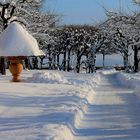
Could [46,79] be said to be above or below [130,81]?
above


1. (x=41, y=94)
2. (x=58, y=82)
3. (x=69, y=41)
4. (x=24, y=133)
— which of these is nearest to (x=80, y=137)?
(x=24, y=133)

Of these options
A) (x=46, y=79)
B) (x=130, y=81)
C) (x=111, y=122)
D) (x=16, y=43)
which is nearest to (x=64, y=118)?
(x=111, y=122)

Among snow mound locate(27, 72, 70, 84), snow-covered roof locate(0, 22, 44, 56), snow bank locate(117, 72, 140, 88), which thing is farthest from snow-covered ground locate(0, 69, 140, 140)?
snow-covered roof locate(0, 22, 44, 56)

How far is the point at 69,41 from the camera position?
73875 millimetres

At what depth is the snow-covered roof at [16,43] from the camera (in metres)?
26.2

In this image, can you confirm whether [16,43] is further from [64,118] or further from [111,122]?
[64,118]

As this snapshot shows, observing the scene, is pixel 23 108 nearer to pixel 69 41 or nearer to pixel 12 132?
pixel 12 132

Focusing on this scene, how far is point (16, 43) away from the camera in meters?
26.6

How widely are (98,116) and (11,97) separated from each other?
410 centimetres

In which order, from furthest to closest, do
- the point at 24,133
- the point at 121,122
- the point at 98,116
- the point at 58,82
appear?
1. the point at 58,82
2. the point at 98,116
3. the point at 121,122
4. the point at 24,133

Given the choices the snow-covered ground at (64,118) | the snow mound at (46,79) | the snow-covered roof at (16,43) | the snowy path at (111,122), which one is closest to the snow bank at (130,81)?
the snow mound at (46,79)

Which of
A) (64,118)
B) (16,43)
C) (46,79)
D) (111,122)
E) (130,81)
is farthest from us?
(130,81)

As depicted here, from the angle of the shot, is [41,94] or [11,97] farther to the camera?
[41,94]

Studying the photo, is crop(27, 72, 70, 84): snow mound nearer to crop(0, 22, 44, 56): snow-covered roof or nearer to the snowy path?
crop(0, 22, 44, 56): snow-covered roof
